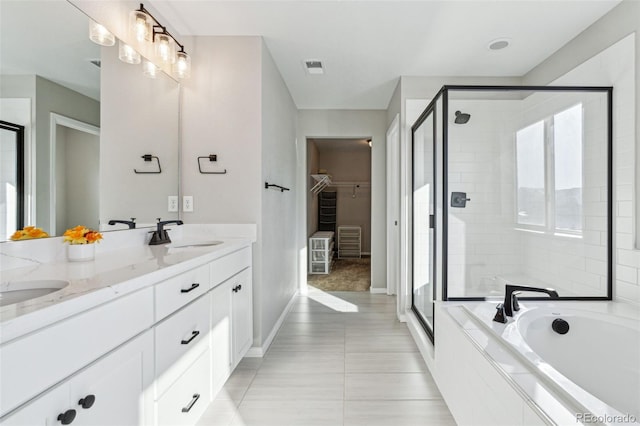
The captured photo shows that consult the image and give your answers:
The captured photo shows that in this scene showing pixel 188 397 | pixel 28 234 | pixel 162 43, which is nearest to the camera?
pixel 28 234

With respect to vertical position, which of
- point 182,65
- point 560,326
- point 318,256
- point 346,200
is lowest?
point 318,256

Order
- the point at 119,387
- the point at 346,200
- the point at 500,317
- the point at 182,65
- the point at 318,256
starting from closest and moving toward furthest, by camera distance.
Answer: the point at 119,387 → the point at 500,317 → the point at 182,65 → the point at 318,256 → the point at 346,200

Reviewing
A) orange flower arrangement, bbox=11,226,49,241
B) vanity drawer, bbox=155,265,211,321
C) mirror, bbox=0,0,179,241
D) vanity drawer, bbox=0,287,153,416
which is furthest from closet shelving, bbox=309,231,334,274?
vanity drawer, bbox=0,287,153,416

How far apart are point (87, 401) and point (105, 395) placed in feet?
0.27

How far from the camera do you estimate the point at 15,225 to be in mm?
1218

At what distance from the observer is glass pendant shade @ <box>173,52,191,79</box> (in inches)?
87.0

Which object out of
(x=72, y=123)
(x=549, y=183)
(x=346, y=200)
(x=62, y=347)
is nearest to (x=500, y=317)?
(x=549, y=183)

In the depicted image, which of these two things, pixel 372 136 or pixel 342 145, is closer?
pixel 372 136

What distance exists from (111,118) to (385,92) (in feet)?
9.12

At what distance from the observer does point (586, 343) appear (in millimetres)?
1684

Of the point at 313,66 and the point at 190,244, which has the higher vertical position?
the point at 313,66

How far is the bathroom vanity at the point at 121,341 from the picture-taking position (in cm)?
70

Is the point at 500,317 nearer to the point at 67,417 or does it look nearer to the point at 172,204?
the point at 67,417

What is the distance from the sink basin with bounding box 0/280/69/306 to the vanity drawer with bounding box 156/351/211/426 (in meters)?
0.56
